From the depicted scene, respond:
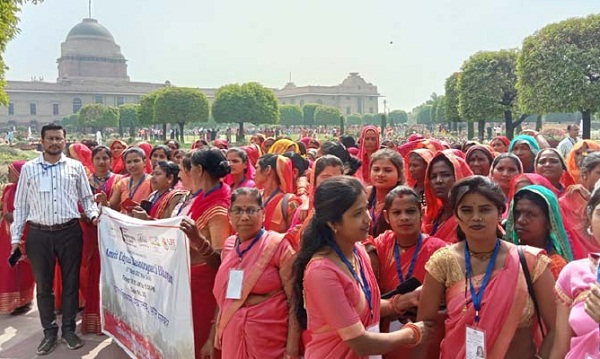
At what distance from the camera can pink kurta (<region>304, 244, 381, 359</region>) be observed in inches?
84.6

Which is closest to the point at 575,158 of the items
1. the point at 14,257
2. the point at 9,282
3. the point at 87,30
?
the point at 14,257

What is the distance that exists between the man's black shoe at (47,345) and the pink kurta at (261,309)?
102 inches

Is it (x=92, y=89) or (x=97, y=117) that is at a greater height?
(x=92, y=89)

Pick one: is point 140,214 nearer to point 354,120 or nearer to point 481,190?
point 481,190

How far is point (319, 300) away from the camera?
2174mm

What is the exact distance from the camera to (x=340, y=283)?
219 centimetres

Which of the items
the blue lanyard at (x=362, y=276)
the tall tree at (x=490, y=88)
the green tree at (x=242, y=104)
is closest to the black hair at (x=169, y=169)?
the blue lanyard at (x=362, y=276)

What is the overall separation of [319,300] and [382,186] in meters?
1.81

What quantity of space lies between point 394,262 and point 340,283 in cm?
82

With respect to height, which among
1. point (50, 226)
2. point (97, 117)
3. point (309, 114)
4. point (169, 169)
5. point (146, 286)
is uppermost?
point (309, 114)

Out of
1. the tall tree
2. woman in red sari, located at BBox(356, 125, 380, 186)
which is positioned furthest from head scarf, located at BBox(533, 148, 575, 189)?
the tall tree

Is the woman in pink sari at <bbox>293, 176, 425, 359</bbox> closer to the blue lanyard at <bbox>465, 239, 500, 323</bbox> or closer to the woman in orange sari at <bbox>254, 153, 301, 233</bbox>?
the blue lanyard at <bbox>465, 239, 500, 323</bbox>

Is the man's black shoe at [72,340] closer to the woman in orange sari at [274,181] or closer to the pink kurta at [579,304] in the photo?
the woman in orange sari at [274,181]

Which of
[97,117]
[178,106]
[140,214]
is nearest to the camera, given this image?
[140,214]
